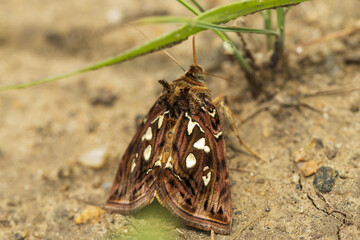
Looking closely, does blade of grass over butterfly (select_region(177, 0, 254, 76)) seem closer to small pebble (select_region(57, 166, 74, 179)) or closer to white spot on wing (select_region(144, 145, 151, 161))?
white spot on wing (select_region(144, 145, 151, 161))

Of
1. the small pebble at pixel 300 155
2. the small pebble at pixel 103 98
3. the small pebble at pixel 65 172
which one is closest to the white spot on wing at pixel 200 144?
the small pebble at pixel 300 155

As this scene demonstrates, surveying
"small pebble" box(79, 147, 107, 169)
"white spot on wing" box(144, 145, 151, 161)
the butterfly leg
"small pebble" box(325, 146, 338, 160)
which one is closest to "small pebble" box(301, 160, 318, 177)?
"small pebble" box(325, 146, 338, 160)

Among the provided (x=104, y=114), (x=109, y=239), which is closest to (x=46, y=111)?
(x=104, y=114)

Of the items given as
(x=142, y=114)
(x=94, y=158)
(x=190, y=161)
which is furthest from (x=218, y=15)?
(x=94, y=158)

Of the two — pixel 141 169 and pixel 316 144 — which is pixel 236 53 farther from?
pixel 141 169

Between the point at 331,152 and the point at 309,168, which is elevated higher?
the point at 331,152

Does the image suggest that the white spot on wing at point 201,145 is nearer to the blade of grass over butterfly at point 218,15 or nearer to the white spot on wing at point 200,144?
the white spot on wing at point 200,144

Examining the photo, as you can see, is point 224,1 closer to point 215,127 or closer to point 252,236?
point 215,127
